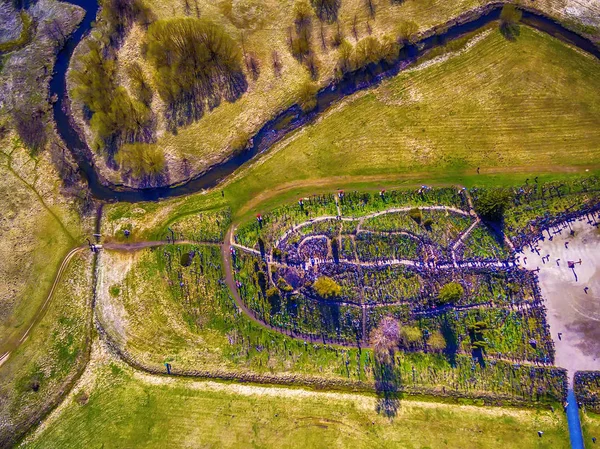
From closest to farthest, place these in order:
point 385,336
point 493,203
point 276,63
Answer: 1. point 493,203
2. point 385,336
3. point 276,63

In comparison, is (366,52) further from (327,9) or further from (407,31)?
(327,9)

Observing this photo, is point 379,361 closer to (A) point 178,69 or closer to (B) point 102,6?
(A) point 178,69

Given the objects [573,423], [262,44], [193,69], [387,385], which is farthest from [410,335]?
[193,69]

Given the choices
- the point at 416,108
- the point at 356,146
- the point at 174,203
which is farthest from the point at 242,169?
the point at 416,108

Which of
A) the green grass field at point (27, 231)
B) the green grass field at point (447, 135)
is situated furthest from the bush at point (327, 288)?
the green grass field at point (27, 231)

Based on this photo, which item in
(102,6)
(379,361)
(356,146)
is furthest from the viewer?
(102,6)

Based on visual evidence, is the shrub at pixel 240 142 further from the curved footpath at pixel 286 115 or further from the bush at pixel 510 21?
the bush at pixel 510 21
